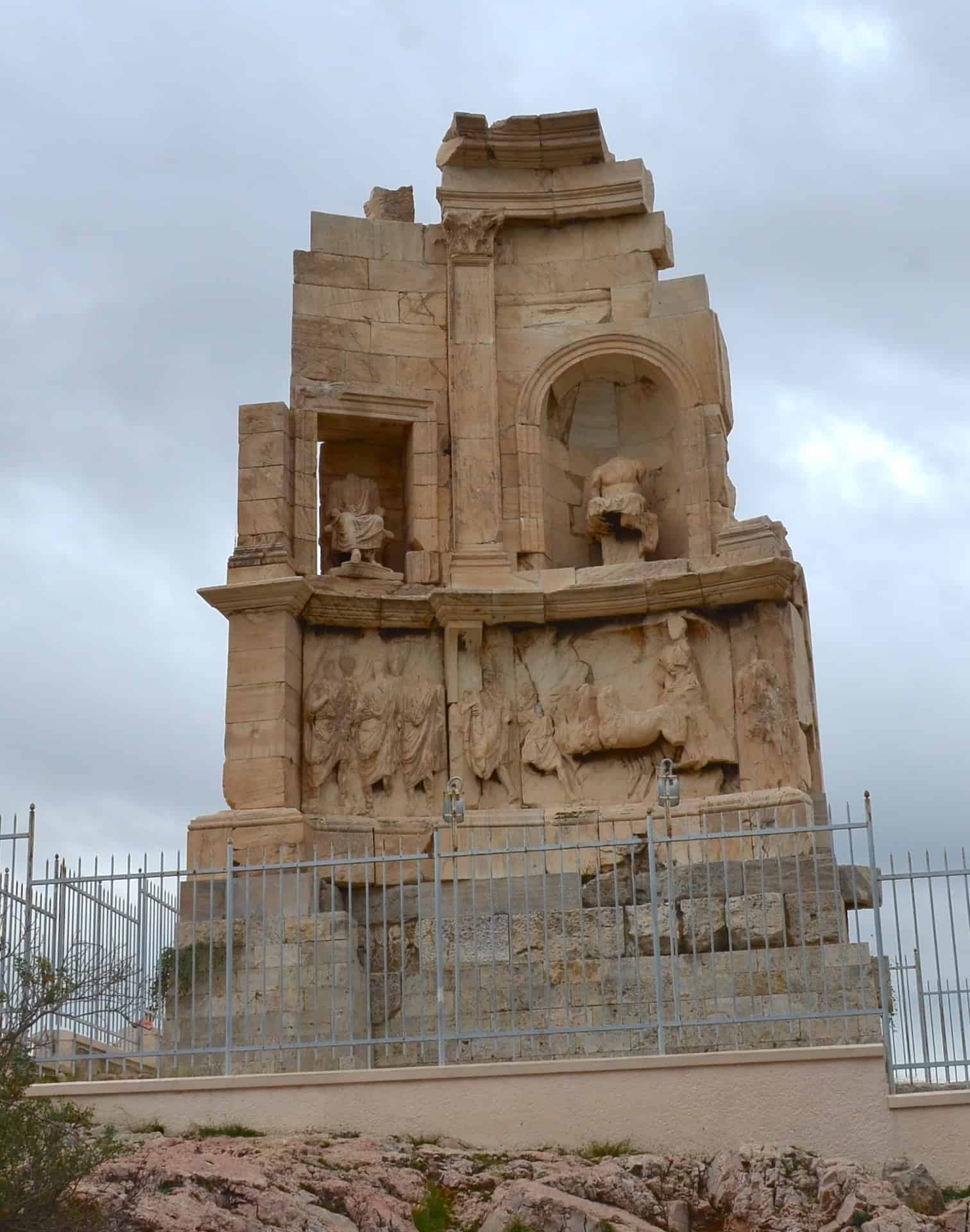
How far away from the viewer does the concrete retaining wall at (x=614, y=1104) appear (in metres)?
11.2

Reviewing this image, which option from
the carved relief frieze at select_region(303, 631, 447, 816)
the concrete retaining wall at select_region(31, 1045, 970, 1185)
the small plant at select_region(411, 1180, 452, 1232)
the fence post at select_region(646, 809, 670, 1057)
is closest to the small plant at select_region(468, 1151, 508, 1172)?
the concrete retaining wall at select_region(31, 1045, 970, 1185)

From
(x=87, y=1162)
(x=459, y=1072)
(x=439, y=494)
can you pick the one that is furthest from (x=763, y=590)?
(x=87, y=1162)

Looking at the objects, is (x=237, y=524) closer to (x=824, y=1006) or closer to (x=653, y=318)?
(x=653, y=318)

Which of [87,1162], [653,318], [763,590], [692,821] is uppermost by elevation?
[653,318]

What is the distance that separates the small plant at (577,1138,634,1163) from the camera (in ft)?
37.0

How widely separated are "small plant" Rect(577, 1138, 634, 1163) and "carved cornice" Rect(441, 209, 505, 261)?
9988 millimetres

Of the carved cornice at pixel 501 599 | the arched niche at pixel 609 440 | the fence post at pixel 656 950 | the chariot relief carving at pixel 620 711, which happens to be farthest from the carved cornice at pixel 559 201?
the fence post at pixel 656 950

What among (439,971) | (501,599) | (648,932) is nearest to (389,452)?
(501,599)

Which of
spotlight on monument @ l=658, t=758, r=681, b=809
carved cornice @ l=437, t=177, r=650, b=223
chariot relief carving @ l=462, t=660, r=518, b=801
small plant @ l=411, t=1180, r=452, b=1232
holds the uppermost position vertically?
carved cornice @ l=437, t=177, r=650, b=223

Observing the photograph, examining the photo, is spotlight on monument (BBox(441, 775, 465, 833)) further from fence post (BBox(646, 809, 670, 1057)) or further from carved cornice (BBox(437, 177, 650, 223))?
carved cornice (BBox(437, 177, 650, 223))

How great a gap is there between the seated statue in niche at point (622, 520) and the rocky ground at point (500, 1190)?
7761 millimetres

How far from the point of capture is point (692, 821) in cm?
1634

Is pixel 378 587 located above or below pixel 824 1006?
above

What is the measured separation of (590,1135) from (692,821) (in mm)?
5175
